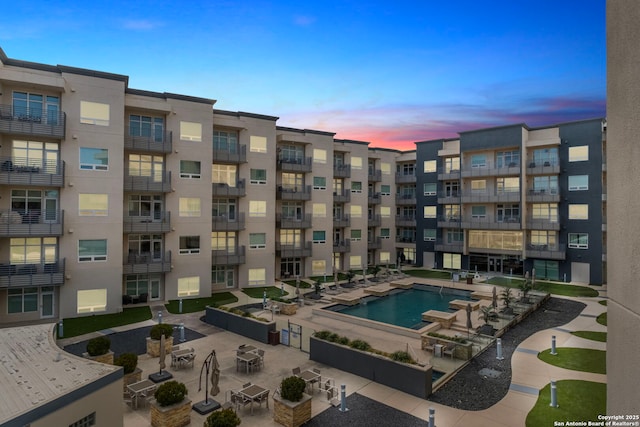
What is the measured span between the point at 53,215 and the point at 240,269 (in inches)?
690

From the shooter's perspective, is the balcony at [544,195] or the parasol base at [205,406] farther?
the balcony at [544,195]

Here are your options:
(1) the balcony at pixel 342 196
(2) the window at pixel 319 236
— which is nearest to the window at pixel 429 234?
(1) the balcony at pixel 342 196

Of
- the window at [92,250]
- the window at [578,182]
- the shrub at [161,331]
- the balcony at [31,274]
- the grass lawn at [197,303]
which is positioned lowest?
the grass lawn at [197,303]

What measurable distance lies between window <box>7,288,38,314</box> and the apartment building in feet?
148

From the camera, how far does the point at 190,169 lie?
35.1 metres

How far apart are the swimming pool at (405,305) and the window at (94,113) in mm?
23737

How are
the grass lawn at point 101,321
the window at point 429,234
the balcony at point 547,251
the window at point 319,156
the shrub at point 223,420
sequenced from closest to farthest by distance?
the shrub at point 223,420 < the grass lawn at point 101,321 < the balcony at point 547,251 < the window at point 319,156 < the window at point 429,234

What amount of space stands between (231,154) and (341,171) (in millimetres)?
17086

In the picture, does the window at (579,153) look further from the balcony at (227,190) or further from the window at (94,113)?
the window at (94,113)

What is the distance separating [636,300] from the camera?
3.58 metres

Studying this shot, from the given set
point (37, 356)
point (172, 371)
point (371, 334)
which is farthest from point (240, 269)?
point (37, 356)

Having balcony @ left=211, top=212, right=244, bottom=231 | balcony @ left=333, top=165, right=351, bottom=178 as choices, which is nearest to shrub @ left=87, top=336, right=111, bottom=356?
balcony @ left=211, top=212, right=244, bottom=231

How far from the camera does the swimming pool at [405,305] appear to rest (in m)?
28.5

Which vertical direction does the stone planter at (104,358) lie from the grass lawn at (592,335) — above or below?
above
